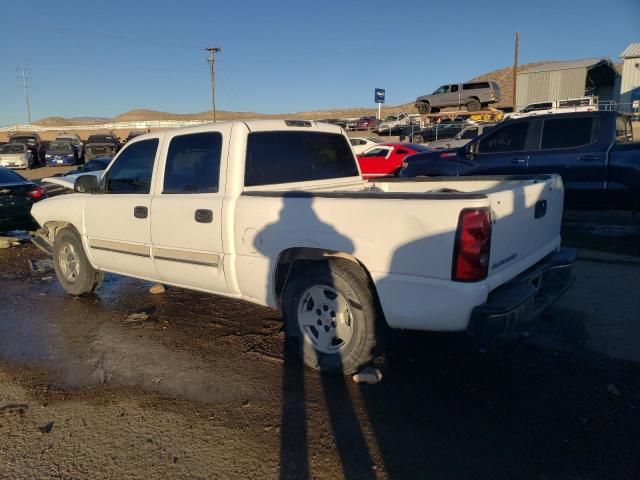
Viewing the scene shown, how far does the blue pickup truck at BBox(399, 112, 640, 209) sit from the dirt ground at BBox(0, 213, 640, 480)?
265 cm

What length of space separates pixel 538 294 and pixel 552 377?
1.96 ft

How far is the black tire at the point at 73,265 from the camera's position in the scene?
5711mm

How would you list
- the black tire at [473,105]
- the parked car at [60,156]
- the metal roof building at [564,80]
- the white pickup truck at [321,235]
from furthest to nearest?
the metal roof building at [564,80], the black tire at [473,105], the parked car at [60,156], the white pickup truck at [321,235]

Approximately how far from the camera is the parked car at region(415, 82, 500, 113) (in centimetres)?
3550

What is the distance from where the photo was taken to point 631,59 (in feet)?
145

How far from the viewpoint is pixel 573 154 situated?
25.1 feet

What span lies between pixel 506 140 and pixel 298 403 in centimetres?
660

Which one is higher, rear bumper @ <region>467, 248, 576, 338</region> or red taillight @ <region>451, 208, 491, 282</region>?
red taillight @ <region>451, 208, 491, 282</region>

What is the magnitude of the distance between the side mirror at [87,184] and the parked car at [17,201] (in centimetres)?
446

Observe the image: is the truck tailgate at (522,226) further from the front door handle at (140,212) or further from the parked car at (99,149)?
the parked car at (99,149)

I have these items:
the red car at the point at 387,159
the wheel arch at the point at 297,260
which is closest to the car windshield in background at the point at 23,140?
the red car at the point at 387,159

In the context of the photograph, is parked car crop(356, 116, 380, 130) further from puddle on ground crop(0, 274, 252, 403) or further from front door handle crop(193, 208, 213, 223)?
front door handle crop(193, 208, 213, 223)

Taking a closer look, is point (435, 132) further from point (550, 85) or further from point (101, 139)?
point (550, 85)

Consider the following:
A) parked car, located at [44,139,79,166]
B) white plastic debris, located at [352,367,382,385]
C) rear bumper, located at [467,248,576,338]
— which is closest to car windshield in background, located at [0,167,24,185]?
white plastic debris, located at [352,367,382,385]
